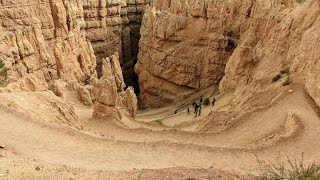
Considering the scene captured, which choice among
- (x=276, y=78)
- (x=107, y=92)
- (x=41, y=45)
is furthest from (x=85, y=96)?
(x=276, y=78)

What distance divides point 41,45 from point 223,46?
1631 cm

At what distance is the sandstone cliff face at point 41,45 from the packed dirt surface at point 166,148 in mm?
8959

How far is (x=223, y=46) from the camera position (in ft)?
112

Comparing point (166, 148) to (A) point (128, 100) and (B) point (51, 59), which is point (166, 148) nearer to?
(A) point (128, 100)

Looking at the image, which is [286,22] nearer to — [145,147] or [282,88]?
[282,88]

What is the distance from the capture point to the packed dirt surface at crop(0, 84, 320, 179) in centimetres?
1015

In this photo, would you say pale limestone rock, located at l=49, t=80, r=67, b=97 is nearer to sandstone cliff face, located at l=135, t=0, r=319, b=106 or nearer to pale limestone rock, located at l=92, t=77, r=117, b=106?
pale limestone rock, located at l=92, t=77, r=117, b=106

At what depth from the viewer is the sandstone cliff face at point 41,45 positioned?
26.9m

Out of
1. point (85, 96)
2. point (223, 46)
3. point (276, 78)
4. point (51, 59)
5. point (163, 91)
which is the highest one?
point (276, 78)

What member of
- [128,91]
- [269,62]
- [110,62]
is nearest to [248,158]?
A: [269,62]

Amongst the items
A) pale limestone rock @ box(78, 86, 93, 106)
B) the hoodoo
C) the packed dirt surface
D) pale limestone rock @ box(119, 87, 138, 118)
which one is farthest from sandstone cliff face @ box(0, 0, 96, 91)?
the packed dirt surface

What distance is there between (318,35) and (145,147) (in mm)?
11251

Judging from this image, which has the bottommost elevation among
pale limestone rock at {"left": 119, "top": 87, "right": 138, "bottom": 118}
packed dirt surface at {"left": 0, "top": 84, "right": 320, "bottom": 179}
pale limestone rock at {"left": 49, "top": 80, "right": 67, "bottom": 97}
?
pale limestone rock at {"left": 119, "top": 87, "right": 138, "bottom": 118}

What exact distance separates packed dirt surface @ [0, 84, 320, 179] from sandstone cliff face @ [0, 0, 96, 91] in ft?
29.4
